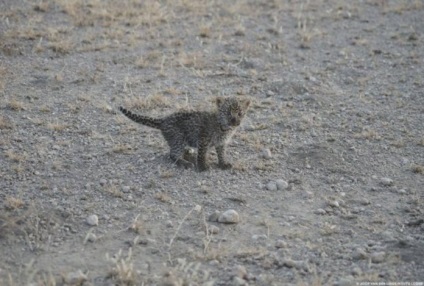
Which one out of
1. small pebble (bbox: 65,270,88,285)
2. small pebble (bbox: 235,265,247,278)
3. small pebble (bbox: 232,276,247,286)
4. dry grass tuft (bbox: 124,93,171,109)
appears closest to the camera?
small pebble (bbox: 65,270,88,285)

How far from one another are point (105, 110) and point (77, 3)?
527cm

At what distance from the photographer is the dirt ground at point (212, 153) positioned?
6.30 meters

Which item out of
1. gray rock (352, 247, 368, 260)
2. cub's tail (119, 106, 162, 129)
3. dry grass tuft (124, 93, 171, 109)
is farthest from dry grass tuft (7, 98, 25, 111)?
gray rock (352, 247, 368, 260)

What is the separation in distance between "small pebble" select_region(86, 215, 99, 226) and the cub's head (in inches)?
84.2

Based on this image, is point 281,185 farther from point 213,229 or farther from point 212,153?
point 213,229

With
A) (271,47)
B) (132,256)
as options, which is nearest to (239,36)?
(271,47)

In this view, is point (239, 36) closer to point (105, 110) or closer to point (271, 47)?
point (271, 47)

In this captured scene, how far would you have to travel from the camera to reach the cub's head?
26.2 feet

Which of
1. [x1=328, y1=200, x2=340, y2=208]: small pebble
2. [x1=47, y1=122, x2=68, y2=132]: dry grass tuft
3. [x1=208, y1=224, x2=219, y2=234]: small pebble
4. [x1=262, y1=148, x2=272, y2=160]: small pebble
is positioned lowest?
[x1=208, y1=224, x2=219, y2=234]: small pebble

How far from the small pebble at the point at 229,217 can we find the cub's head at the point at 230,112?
55.2 inches

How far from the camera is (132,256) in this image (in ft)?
20.7

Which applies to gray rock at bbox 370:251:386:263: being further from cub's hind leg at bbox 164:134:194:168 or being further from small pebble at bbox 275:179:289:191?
cub's hind leg at bbox 164:134:194:168

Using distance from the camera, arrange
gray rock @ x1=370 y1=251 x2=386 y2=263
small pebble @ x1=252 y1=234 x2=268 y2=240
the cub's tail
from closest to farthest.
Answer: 1. gray rock @ x1=370 y1=251 x2=386 y2=263
2. small pebble @ x1=252 y1=234 x2=268 y2=240
3. the cub's tail

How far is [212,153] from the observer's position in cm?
889
